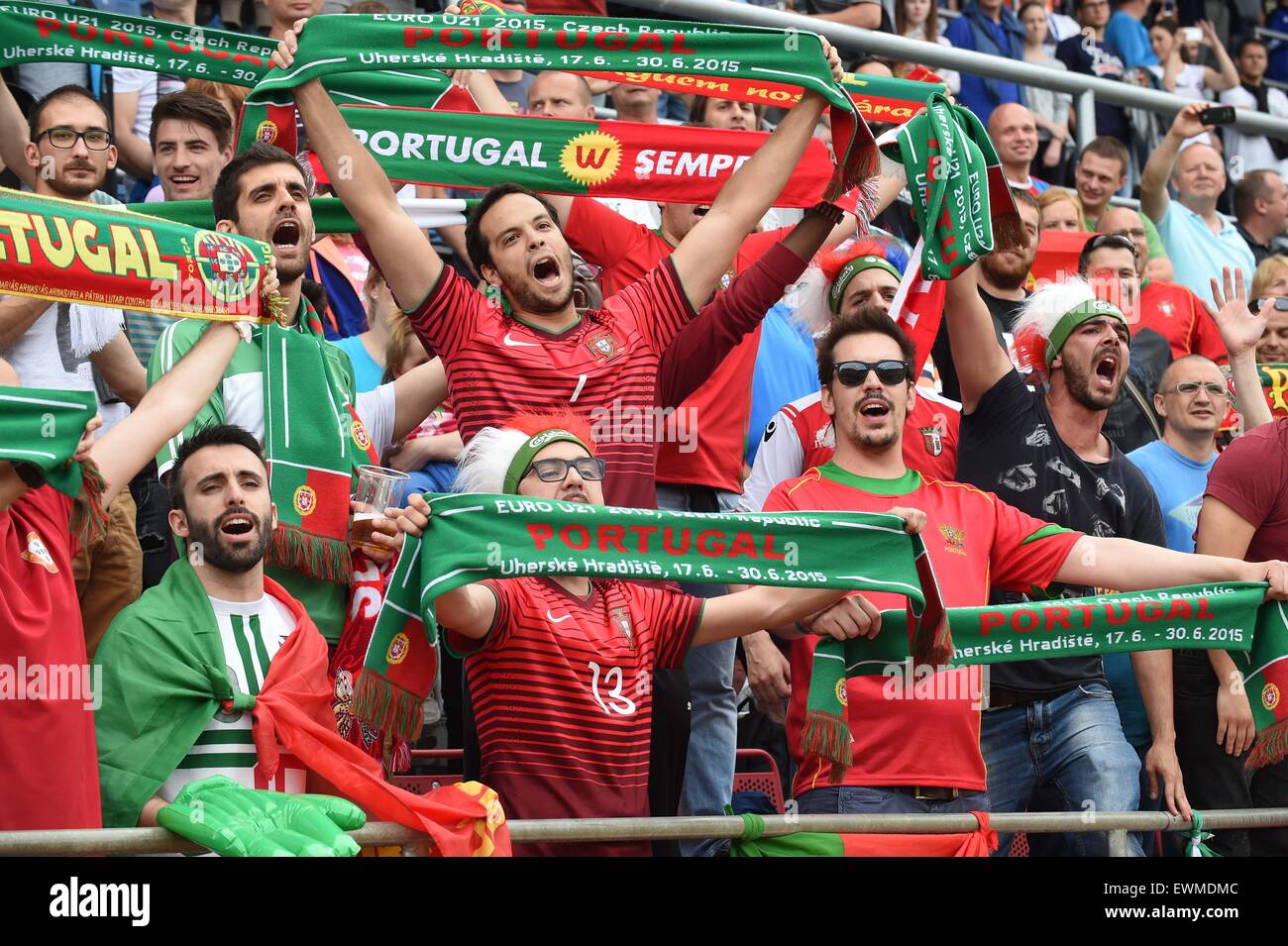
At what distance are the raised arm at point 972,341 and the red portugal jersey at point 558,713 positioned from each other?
72.8 inches

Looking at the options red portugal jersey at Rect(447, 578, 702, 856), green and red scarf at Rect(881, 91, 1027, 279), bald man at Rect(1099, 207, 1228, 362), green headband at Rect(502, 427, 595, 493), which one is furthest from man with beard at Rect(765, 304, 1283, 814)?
bald man at Rect(1099, 207, 1228, 362)

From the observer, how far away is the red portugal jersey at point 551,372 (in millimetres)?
5352

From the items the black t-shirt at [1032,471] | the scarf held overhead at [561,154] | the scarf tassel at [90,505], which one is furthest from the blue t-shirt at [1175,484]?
the scarf tassel at [90,505]

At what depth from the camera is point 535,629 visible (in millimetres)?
4750

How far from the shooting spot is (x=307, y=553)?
5.22 m

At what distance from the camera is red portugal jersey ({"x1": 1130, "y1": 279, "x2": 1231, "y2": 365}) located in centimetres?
879

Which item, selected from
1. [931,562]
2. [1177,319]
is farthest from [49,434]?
[1177,319]

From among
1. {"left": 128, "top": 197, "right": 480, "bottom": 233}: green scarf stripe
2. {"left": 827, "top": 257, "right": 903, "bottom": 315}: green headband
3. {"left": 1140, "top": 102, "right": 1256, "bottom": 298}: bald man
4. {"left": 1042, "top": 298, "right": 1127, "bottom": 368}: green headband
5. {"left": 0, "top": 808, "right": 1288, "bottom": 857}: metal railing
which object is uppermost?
{"left": 1140, "top": 102, "right": 1256, "bottom": 298}: bald man

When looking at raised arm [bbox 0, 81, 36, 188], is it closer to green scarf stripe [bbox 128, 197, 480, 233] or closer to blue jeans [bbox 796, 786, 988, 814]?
green scarf stripe [bbox 128, 197, 480, 233]

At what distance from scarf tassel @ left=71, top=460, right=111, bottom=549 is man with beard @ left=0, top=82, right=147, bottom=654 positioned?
59 cm

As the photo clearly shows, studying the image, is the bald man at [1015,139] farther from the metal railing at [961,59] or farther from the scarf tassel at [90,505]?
the scarf tassel at [90,505]

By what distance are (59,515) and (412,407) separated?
5.41 ft
